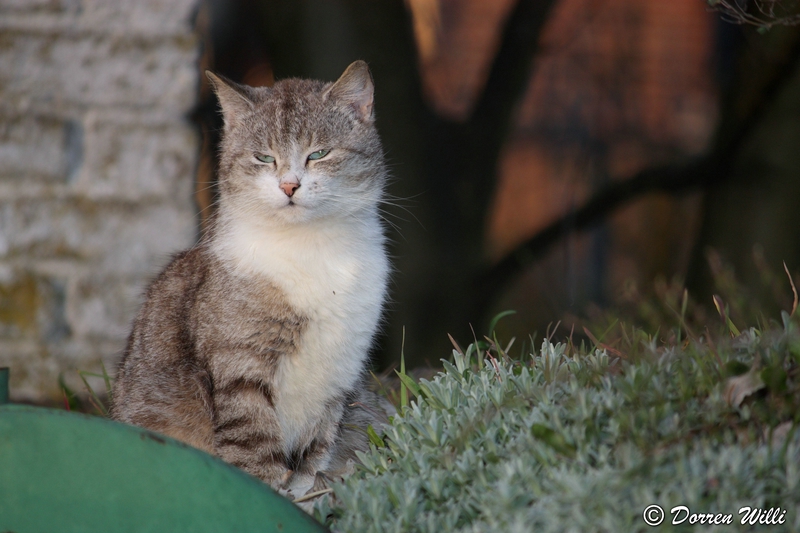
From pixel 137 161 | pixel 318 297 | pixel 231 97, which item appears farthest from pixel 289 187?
pixel 137 161

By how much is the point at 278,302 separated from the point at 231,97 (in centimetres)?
91

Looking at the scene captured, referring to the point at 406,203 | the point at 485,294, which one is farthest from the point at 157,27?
the point at 485,294

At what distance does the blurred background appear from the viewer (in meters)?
3.92

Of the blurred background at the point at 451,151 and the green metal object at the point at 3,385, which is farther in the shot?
the blurred background at the point at 451,151

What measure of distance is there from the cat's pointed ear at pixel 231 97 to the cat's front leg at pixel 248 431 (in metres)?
1.11

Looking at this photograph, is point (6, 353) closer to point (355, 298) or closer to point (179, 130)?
point (179, 130)

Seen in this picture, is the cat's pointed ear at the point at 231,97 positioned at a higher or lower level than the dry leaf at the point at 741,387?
higher

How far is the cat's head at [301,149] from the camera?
2.64 metres

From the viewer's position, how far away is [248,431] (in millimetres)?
2438

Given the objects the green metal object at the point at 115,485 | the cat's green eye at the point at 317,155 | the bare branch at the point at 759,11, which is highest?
the bare branch at the point at 759,11

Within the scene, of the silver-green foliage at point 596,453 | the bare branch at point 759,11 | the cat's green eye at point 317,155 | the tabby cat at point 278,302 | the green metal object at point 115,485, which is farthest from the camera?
the cat's green eye at point 317,155

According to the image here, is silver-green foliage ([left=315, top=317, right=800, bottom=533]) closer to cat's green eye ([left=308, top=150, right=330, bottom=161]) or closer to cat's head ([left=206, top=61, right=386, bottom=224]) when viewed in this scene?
cat's head ([left=206, top=61, right=386, bottom=224])

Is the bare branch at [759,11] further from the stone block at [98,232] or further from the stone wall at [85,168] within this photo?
the stone block at [98,232]

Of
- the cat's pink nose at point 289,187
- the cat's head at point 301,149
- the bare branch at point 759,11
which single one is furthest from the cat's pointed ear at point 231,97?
the bare branch at point 759,11
